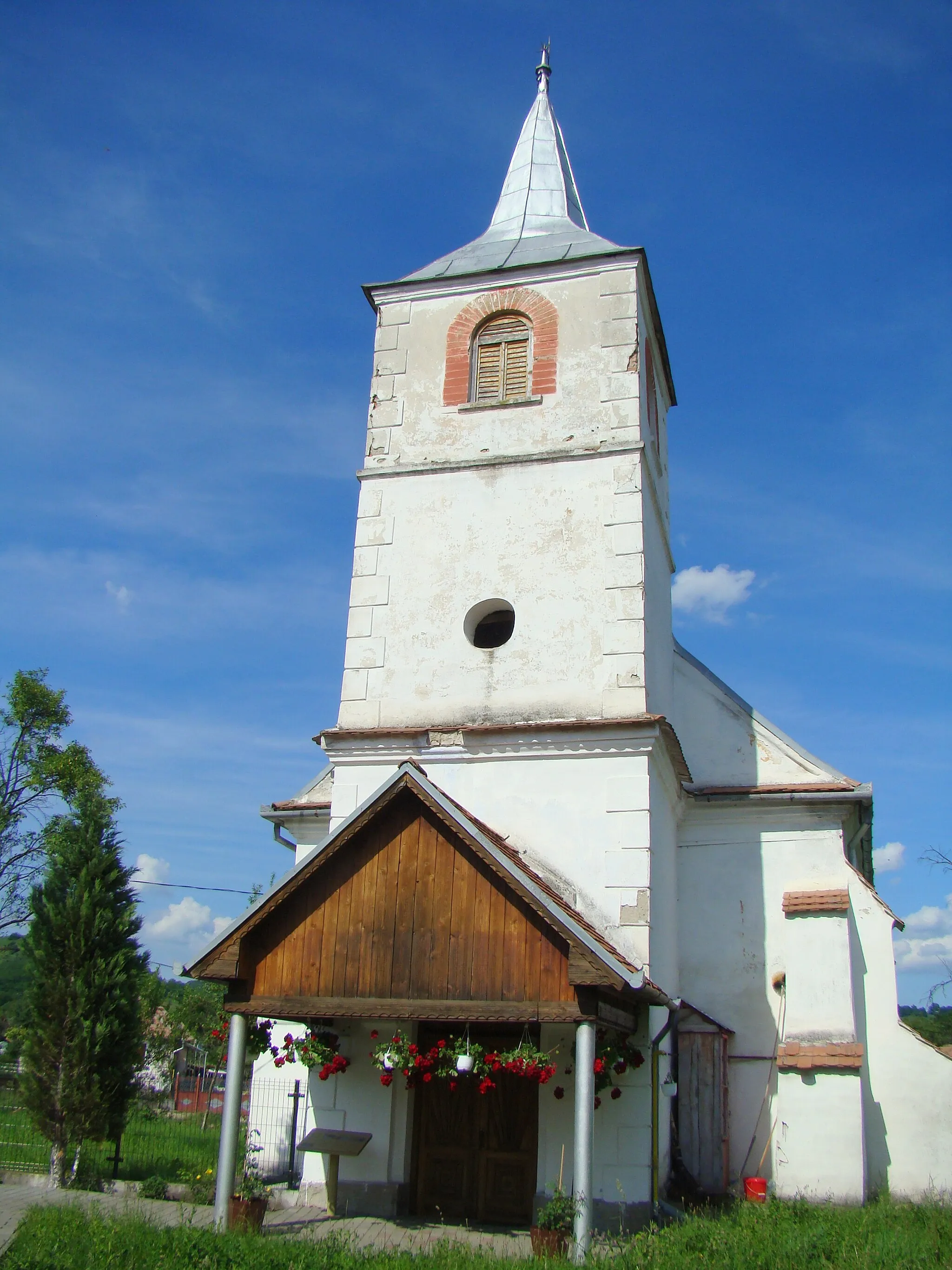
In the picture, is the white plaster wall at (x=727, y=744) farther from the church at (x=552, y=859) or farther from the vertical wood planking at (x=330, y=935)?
the vertical wood planking at (x=330, y=935)

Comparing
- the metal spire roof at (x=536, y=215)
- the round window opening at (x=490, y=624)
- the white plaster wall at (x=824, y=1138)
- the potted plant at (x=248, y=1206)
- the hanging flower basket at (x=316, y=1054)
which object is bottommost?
the potted plant at (x=248, y=1206)

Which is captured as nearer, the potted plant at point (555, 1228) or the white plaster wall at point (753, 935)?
the potted plant at point (555, 1228)

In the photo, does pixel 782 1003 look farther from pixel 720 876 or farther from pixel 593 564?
pixel 593 564

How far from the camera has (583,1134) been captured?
8977 mm

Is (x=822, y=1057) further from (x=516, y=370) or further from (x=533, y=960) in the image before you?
(x=516, y=370)

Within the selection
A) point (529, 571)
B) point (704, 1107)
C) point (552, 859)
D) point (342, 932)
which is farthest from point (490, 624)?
point (704, 1107)

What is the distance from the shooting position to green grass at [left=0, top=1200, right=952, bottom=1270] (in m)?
7.71

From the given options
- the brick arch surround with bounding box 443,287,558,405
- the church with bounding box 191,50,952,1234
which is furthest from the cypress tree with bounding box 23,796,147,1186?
the brick arch surround with bounding box 443,287,558,405

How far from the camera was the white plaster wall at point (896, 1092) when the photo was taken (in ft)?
42.3

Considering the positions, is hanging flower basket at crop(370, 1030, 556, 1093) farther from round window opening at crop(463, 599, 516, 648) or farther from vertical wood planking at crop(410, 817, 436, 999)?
round window opening at crop(463, 599, 516, 648)

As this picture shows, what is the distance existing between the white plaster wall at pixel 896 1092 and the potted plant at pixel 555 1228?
19.3 feet

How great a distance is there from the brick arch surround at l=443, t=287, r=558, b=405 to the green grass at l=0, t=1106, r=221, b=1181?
1037 cm

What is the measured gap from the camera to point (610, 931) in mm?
11336

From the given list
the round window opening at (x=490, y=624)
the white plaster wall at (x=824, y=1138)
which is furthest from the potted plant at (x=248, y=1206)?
the round window opening at (x=490, y=624)
